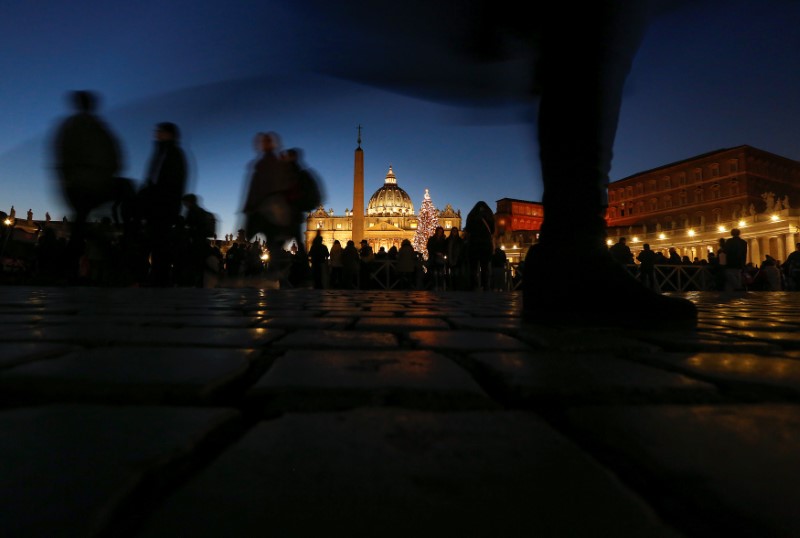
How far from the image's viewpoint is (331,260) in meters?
10.8

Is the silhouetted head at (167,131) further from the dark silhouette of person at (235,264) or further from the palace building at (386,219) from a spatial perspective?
the palace building at (386,219)

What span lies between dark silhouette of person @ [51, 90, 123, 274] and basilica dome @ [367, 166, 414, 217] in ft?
268

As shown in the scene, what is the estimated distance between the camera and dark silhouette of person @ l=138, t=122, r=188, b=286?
5586mm

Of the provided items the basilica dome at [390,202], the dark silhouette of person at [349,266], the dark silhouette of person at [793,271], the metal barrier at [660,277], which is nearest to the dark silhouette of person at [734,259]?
the metal barrier at [660,277]

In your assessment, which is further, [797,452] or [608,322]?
[608,322]

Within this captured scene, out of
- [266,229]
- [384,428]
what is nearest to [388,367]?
[384,428]

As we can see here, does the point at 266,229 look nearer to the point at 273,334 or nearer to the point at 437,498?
the point at 273,334

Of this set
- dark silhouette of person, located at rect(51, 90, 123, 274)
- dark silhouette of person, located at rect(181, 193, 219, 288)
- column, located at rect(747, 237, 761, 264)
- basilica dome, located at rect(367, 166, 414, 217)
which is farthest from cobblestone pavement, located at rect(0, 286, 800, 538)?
basilica dome, located at rect(367, 166, 414, 217)

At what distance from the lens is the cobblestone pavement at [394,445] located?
1.22ft

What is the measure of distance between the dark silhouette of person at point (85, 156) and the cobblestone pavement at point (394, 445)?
4942mm

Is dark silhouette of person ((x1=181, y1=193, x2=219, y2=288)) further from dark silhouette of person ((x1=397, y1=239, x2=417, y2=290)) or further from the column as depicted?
the column

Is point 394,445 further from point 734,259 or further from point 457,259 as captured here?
point 734,259

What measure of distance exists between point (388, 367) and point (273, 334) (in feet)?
2.31

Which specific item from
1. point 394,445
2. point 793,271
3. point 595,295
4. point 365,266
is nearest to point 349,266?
point 365,266
